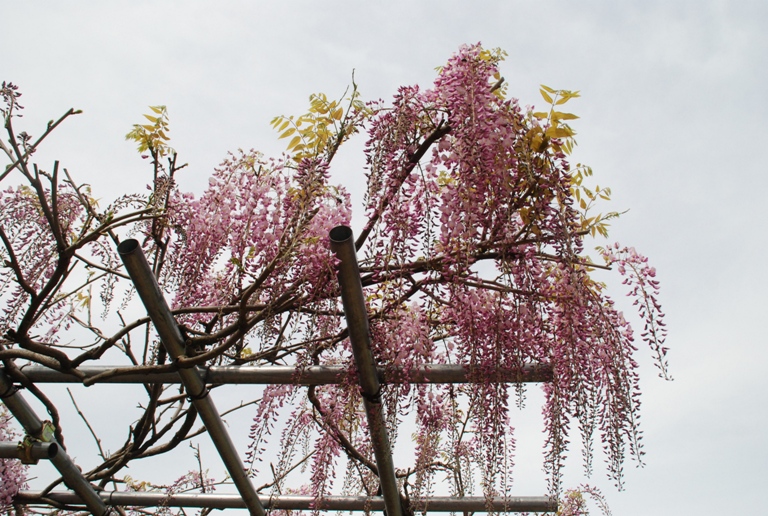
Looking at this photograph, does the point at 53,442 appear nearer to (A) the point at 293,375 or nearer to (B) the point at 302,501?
(B) the point at 302,501

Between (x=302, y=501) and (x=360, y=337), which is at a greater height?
(x=360, y=337)

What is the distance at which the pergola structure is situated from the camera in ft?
6.59

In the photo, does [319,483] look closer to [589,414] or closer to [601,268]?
[589,414]

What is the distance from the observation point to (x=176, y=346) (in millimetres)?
2137

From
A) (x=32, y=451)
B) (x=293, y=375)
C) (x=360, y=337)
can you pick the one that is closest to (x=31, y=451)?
(x=32, y=451)

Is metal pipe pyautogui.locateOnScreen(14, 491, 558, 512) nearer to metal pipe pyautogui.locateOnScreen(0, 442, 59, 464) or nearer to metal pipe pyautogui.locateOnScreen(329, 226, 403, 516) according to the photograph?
metal pipe pyautogui.locateOnScreen(329, 226, 403, 516)

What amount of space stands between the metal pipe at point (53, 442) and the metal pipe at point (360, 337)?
1383 millimetres

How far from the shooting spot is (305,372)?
87.2 inches

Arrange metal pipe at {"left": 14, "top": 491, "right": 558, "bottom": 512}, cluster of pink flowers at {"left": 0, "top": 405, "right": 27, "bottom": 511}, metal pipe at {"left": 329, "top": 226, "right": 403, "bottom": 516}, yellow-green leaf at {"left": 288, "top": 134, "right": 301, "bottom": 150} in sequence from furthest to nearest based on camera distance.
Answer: cluster of pink flowers at {"left": 0, "top": 405, "right": 27, "bottom": 511} < metal pipe at {"left": 14, "top": 491, "right": 558, "bottom": 512} < yellow-green leaf at {"left": 288, "top": 134, "right": 301, "bottom": 150} < metal pipe at {"left": 329, "top": 226, "right": 403, "bottom": 516}

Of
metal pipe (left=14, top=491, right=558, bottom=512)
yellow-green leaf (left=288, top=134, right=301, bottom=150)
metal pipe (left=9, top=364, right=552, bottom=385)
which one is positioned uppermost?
yellow-green leaf (left=288, top=134, right=301, bottom=150)

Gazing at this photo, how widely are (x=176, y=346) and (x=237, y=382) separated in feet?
0.91

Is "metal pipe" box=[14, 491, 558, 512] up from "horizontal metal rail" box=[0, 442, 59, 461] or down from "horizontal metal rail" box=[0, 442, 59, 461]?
down

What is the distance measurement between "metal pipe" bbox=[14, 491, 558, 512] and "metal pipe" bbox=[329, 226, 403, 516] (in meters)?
0.41


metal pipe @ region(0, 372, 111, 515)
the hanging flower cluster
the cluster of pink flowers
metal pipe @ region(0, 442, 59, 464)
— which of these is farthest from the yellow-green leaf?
the cluster of pink flowers
